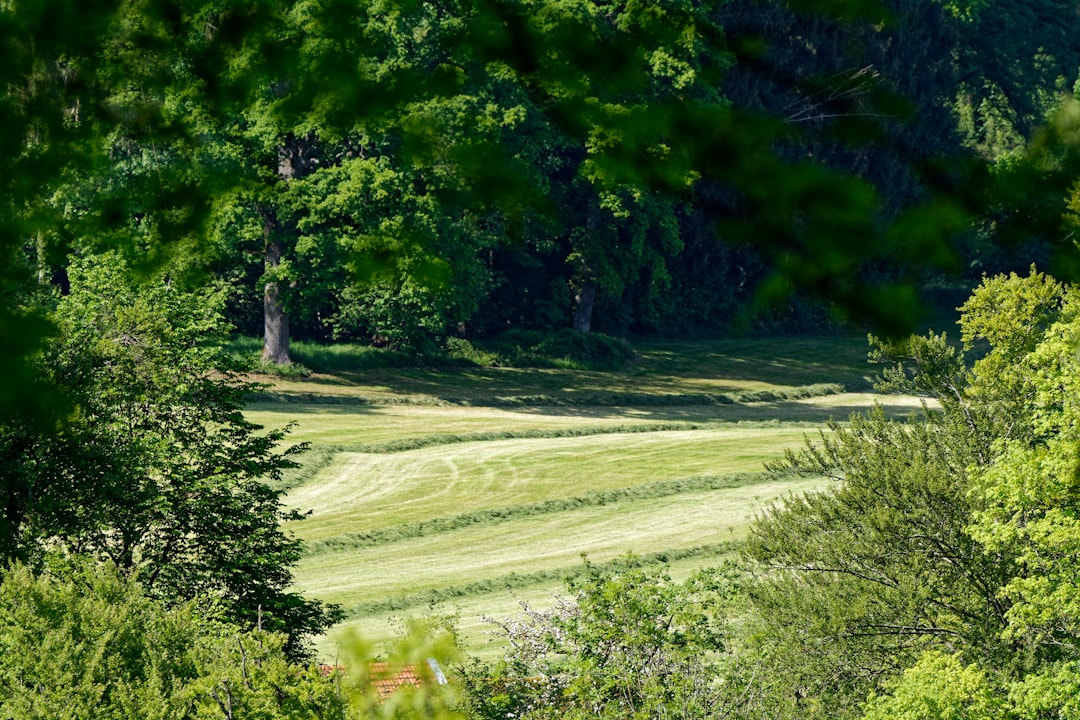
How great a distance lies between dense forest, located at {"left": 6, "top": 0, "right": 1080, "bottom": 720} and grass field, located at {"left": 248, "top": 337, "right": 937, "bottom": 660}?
3.17 m

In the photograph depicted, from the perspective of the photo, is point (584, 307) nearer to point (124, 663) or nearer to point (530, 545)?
point (530, 545)

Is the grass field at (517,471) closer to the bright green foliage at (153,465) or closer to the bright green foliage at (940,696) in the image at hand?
the bright green foliage at (153,465)

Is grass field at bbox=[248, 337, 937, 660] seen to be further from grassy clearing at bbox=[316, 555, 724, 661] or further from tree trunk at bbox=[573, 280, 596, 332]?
tree trunk at bbox=[573, 280, 596, 332]

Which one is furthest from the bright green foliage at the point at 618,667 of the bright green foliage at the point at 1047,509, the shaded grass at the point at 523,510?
the shaded grass at the point at 523,510

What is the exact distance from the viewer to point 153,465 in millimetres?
21562

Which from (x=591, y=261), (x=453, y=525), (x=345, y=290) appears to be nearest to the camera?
(x=453, y=525)

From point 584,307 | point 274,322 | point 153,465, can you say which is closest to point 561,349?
point 584,307

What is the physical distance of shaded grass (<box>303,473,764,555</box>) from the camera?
31.2 m

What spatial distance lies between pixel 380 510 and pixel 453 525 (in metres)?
1.82

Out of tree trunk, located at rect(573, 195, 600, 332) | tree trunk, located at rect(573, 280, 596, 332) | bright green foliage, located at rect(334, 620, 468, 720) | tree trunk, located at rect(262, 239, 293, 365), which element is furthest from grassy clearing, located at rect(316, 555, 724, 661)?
tree trunk, located at rect(573, 280, 596, 332)

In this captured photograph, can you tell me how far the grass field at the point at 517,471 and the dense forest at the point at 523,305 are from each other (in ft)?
10.4

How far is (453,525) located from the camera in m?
33.2

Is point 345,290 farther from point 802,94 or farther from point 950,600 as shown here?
point 802,94

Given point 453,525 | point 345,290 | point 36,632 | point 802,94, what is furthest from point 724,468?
point 802,94
